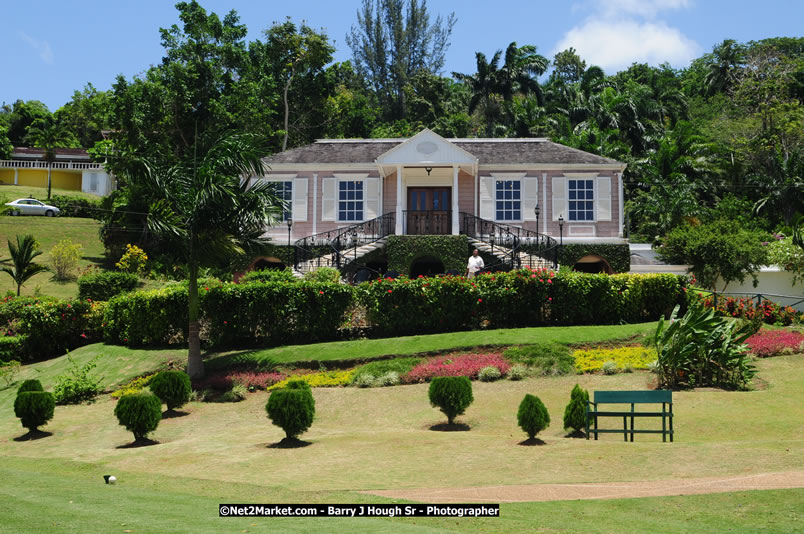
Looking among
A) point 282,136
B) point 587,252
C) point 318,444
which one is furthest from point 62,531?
point 282,136

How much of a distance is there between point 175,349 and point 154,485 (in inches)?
497

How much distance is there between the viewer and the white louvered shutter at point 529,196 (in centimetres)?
3397

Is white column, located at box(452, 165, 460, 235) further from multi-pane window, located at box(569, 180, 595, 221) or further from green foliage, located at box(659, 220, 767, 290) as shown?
green foliage, located at box(659, 220, 767, 290)

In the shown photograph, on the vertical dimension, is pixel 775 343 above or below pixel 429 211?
below

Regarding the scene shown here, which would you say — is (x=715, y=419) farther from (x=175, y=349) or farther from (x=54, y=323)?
(x=54, y=323)

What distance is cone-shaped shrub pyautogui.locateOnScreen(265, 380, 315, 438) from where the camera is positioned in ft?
46.8

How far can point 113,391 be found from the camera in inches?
819

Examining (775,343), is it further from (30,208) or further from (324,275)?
(30,208)

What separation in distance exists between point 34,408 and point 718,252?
80.3 feet

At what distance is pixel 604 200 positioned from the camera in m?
33.6

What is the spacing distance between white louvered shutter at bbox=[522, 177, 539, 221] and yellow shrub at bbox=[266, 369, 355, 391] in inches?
618

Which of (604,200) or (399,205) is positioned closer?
(399,205)

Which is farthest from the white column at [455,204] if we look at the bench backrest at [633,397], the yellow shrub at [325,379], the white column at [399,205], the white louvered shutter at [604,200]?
the bench backrest at [633,397]

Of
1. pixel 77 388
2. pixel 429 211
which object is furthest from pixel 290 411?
pixel 429 211
